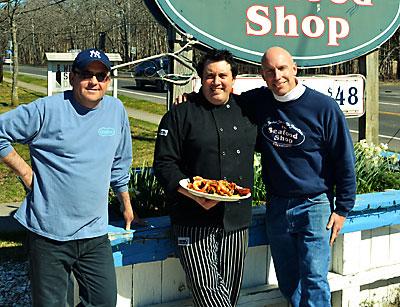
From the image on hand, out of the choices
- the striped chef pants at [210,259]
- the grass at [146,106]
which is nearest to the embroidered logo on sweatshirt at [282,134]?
the striped chef pants at [210,259]

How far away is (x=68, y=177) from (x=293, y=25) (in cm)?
261

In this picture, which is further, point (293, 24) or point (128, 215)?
point (293, 24)

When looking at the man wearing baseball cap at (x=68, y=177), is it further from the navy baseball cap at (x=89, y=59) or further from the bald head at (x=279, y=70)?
the bald head at (x=279, y=70)

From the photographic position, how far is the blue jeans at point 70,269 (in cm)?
263

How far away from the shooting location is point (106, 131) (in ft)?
8.87

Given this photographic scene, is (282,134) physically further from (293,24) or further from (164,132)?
(293,24)

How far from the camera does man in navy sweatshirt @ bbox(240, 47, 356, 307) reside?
9.78 ft

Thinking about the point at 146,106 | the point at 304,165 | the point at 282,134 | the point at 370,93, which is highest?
the point at 370,93

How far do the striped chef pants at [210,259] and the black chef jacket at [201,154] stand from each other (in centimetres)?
5

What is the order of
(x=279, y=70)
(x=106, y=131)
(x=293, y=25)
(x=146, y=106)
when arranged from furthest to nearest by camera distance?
(x=146, y=106)
(x=293, y=25)
(x=279, y=70)
(x=106, y=131)

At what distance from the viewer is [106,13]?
5391cm

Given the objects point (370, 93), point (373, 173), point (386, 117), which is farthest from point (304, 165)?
point (386, 117)

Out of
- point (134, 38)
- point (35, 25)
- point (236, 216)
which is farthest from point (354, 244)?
point (35, 25)

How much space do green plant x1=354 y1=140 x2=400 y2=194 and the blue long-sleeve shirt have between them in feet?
7.26
